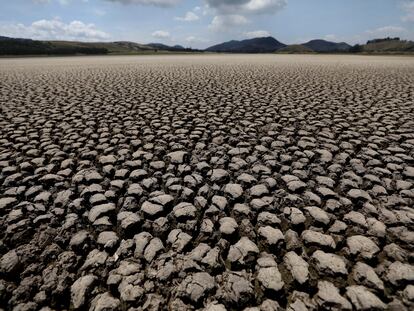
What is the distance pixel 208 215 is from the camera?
8.10 ft

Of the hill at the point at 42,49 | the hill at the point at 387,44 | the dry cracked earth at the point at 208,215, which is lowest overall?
the hill at the point at 387,44

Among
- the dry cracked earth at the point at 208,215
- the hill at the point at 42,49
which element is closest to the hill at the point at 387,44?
the hill at the point at 42,49

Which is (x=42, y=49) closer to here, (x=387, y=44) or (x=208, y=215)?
(x=208, y=215)

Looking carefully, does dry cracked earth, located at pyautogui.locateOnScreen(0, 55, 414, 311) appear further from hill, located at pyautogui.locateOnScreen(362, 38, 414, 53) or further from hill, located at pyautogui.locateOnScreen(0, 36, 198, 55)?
hill, located at pyautogui.locateOnScreen(362, 38, 414, 53)

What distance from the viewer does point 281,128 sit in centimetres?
480

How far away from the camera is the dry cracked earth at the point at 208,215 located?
5.70 ft

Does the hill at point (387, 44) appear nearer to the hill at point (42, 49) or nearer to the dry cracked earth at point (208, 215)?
the hill at point (42, 49)

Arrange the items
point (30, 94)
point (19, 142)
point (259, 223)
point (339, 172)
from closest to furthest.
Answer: point (259, 223)
point (339, 172)
point (19, 142)
point (30, 94)

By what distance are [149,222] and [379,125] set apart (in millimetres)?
4512

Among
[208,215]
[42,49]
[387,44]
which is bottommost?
[387,44]

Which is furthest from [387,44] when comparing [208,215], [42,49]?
[208,215]

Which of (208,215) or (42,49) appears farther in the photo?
(42,49)

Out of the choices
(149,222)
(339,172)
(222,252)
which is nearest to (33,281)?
(149,222)

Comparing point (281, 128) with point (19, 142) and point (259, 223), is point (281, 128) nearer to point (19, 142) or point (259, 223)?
point (259, 223)
